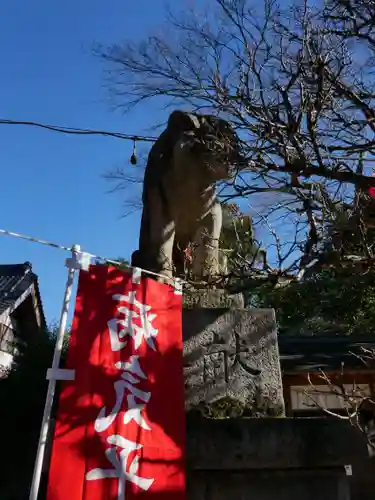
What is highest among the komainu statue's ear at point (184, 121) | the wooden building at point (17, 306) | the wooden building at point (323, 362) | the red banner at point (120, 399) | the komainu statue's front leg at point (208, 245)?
the wooden building at point (17, 306)

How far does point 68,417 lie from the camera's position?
112 inches

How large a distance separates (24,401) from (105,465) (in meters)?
1.99

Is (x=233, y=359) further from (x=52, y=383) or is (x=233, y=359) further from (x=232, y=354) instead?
(x=52, y=383)

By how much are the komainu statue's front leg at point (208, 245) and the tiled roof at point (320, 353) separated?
1.98 meters

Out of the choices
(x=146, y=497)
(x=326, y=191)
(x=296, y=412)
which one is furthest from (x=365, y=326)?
(x=146, y=497)

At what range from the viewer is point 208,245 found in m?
4.45

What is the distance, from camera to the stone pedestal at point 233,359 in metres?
3.72

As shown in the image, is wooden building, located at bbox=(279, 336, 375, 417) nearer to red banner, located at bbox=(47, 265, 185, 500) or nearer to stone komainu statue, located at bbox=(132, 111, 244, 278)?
stone komainu statue, located at bbox=(132, 111, 244, 278)

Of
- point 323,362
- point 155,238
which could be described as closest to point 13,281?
point 323,362

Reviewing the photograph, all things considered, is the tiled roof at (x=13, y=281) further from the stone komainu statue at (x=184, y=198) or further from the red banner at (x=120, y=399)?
the red banner at (x=120, y=399)

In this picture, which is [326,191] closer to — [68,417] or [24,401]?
[68,417]

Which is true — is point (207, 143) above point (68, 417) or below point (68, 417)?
above

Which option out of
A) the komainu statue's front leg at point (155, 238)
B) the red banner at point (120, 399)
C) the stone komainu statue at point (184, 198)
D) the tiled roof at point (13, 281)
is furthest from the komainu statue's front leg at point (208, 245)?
the tiled roof at point (13, 281)

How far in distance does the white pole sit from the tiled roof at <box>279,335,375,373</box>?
333cm
